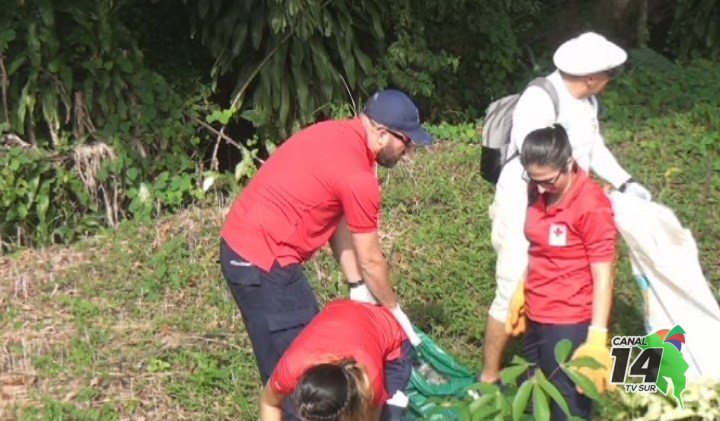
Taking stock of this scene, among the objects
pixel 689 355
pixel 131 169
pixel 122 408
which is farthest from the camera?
pixel 131 169

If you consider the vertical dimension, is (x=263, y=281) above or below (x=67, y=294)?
above

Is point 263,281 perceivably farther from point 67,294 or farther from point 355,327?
point 67,294

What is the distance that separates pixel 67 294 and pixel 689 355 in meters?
3.62

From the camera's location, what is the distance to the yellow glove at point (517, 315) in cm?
413

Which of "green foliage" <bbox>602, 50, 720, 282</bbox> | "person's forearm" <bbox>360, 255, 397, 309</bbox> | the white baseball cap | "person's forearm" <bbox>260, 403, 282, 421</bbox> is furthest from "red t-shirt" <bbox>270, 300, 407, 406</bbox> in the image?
"green foliage" <bbox>602, 50, 720, 282</bbox>

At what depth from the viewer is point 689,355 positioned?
14.1 feet

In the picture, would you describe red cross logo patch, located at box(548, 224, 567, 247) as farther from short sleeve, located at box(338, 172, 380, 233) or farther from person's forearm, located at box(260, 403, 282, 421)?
person's forearm, located at box(260, 403, 282, 421)

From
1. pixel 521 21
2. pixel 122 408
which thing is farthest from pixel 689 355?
pixel 521 21

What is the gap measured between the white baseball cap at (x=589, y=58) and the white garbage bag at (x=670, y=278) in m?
0.53

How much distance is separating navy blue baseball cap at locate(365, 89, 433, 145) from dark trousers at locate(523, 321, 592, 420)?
2.99 feet

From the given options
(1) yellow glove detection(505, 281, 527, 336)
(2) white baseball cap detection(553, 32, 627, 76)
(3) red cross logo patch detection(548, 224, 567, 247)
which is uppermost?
(2) white baseball cap detection(553, 32, 627, 76)

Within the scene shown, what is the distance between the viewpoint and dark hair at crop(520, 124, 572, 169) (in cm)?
370

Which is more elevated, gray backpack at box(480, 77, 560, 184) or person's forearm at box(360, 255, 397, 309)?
gray backpack at box(480, 77, 560, 184)

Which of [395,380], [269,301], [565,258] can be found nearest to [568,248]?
[565,258]
